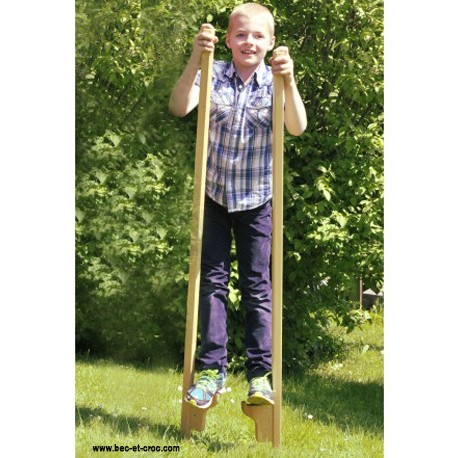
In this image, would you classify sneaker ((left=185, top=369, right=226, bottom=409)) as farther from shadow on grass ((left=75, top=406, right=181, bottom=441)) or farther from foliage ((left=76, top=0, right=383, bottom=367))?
foliage ((left=76, top=0, right=383, bottom=367))

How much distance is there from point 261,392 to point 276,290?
453mm

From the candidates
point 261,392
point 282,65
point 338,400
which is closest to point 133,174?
point 282,65

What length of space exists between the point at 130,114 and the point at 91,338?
1100mm

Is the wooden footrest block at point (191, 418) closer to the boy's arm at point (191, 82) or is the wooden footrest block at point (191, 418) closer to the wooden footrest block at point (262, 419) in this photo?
the wooden footrest block at point (262, 419)

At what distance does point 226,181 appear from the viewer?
441 cm

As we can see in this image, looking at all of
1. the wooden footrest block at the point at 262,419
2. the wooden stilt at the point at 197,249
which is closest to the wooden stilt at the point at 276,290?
the wooden footrest block at the point at 262,419

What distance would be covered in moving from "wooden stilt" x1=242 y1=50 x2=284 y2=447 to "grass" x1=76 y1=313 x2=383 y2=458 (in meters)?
0.09

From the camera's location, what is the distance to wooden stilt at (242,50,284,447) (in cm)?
431

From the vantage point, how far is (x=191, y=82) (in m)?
4.45

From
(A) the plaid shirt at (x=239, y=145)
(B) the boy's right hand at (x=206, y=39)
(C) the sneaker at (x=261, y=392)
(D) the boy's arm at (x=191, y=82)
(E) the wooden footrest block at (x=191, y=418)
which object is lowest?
(E) the wooden footrest block at (x=191, y=418)

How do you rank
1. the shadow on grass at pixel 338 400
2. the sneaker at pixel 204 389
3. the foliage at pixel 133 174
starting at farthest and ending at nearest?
the shadow on grass at pixel 338 400 < the foliage at pixel 133 174 < the sneaker at pixel 204 389

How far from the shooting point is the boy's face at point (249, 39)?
441cm

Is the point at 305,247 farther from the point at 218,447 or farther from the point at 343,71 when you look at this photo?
the point at 218,447

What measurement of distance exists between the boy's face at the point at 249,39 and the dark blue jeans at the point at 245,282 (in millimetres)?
652
